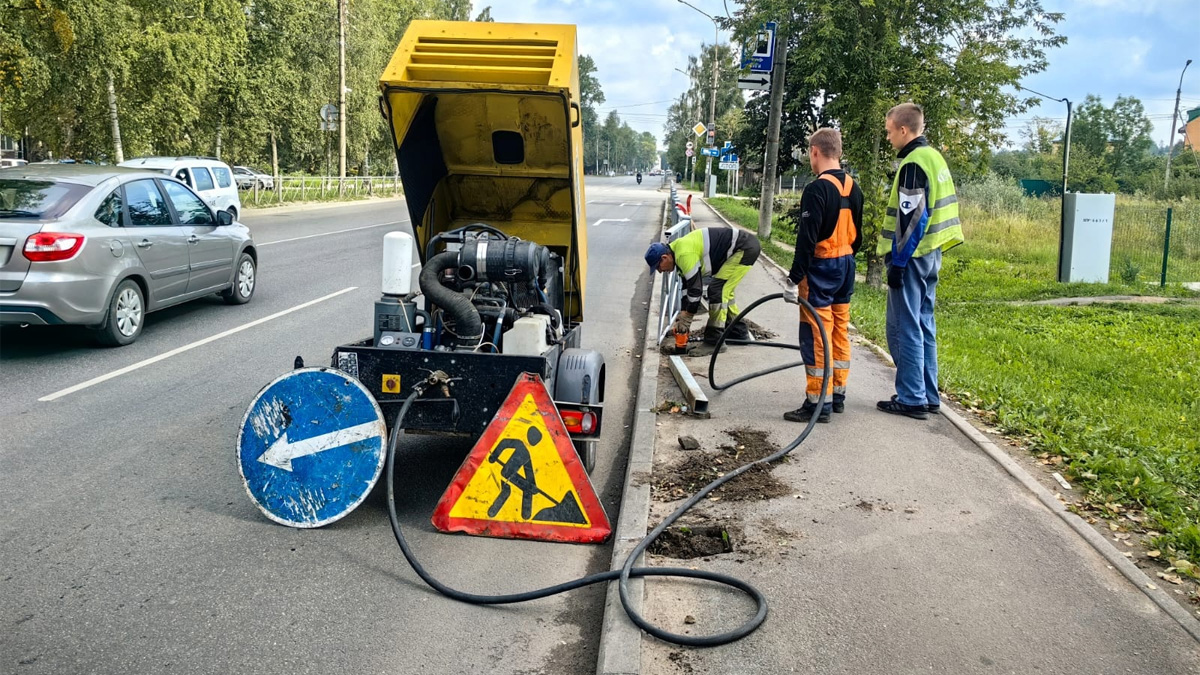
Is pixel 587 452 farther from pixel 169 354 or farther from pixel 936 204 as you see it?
pixel 169 354

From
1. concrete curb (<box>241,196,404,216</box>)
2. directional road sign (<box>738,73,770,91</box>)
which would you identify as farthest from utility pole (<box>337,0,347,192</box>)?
directional road sign (<box>738,73,770,91</box>)

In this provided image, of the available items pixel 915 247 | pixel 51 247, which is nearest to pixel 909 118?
pixel 915 247

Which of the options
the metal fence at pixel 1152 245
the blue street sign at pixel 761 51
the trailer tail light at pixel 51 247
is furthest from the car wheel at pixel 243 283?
the metal fence at pixel 1152 245

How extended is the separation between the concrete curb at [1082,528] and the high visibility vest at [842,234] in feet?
4.87

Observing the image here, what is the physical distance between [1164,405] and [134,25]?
25.7 m

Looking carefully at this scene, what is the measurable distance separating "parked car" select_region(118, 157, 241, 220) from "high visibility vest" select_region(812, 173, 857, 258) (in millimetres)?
14038

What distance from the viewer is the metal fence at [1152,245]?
17.0 meters

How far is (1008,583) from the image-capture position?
157 inches

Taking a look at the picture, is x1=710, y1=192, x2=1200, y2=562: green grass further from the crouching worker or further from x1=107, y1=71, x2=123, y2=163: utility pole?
x1=107, y1=71, x2=123, y2=163: utility pole

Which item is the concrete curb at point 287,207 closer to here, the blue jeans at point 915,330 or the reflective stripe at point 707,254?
the reflective stripe at point 707,254

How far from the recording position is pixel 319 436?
4469 mm

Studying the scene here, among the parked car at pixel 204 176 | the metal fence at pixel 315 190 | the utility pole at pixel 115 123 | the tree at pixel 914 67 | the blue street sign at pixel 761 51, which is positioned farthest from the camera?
the metal fence at pixel 315 190

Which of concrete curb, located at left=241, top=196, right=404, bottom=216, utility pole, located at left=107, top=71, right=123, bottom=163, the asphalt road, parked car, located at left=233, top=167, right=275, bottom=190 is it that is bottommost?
the asphalt road

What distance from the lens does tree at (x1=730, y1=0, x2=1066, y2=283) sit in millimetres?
13172
